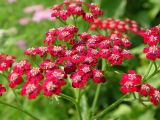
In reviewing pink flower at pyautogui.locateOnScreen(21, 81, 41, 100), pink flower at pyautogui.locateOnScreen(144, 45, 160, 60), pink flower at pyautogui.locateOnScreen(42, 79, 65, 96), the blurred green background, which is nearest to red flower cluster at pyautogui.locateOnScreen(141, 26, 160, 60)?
pink flower at pyautogui.locateOnScreen(144, 45, 160, 60)

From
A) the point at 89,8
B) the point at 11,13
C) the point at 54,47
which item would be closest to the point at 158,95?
the point at 54,47

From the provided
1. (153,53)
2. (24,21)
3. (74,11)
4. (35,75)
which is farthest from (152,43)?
(24,21)

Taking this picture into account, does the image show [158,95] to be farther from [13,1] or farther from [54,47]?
[13,1]

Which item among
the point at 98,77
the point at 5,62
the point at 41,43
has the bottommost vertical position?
the point at 41,43

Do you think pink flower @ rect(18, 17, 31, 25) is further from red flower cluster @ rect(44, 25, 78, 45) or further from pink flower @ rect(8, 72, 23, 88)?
→ pink flower @ rect(8, 72, 23, 88)

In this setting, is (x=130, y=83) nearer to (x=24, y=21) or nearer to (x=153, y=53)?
(x=153, y=53)

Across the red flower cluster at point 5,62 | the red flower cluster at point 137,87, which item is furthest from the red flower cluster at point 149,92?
the red flower cluster at point 5,62
